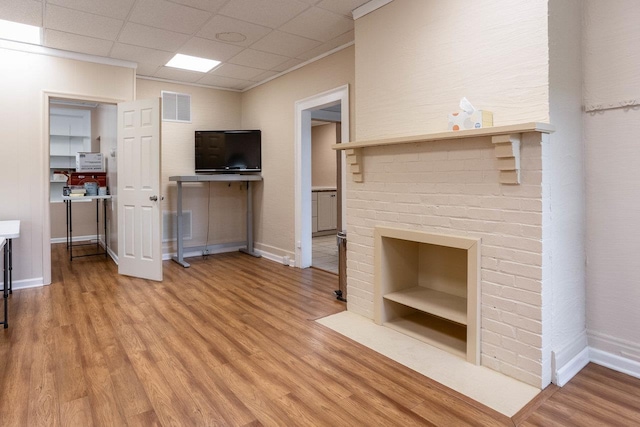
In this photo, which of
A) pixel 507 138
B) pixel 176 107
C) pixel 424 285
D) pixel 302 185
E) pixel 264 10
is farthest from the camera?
pixel 176 107

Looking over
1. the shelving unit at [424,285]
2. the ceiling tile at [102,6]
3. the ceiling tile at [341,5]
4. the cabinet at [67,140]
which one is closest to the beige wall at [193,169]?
the ceiling tile at [102,6]

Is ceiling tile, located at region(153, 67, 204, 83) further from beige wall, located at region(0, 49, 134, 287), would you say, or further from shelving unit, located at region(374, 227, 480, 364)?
shelving unit, located at region(374, 227, 480, 364)

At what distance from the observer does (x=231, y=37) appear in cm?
390

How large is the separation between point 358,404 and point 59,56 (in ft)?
15.2

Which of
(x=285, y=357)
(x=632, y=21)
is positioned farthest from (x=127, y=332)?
(x=632, y=21)

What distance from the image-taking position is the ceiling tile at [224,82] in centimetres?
539

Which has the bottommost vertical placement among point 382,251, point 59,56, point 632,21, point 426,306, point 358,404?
point 358,404

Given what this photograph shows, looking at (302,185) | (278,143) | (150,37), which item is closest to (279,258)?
(302,185)

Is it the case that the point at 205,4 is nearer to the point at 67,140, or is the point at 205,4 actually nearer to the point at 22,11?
the point at 22,11

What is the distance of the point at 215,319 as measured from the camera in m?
3.14

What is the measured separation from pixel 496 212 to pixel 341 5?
2.15 metres

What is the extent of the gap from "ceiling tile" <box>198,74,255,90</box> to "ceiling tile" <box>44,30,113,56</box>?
137 centimetres

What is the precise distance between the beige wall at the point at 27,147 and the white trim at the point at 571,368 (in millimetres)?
4748

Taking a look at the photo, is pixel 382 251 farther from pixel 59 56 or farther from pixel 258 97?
pixel 59 56
